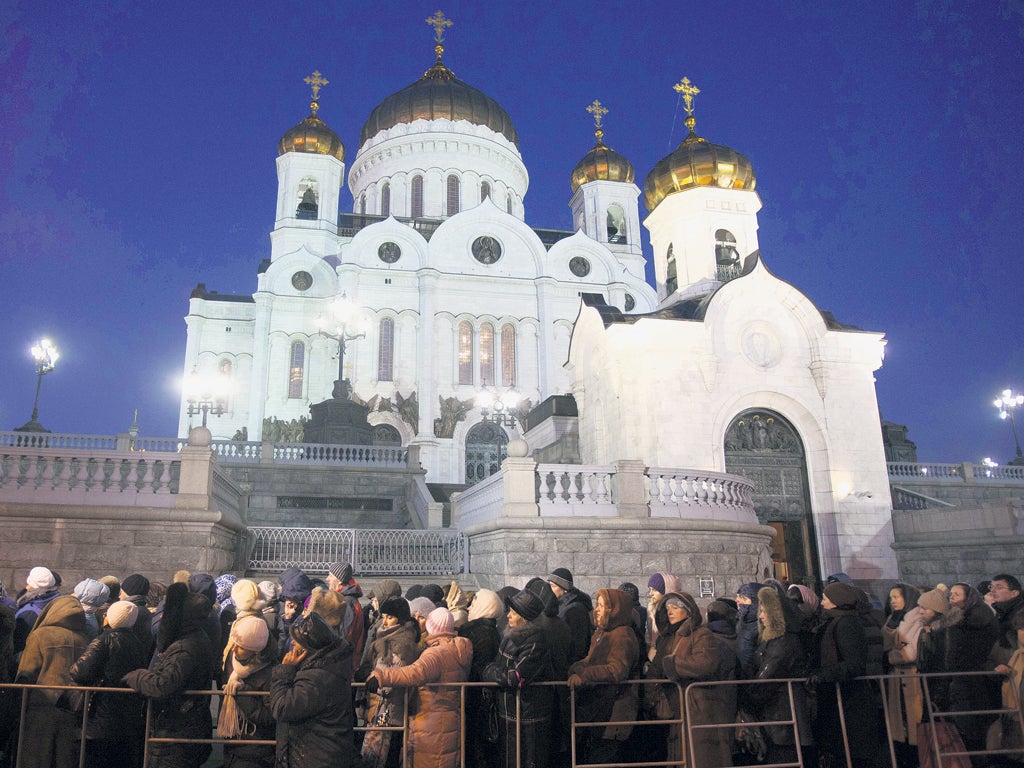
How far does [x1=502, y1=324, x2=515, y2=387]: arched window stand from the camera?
108 feet

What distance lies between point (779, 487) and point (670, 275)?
712 cm

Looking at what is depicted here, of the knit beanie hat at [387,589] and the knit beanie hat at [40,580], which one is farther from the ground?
the knit beanie hat at [40,580]

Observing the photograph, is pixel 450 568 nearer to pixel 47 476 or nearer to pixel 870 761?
pixel 47 476

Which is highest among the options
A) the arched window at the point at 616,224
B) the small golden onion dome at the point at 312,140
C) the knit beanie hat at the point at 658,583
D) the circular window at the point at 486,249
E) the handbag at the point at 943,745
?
the small golden onion dome at the point at 312,140

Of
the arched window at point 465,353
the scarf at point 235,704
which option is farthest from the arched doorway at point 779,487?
the arched window at point 465,353

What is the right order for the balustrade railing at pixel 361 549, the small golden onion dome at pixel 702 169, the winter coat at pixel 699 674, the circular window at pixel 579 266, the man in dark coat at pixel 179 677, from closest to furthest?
the man in dark coat at pixel 179 677
the winter coat at pixel 699 674
the balustrade railing at pixel 361 549
the small golden onion dome at pixel 702 169
the circular window at pixel 579 266

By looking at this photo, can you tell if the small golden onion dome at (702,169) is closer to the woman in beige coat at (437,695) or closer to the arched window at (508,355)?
the arched window at (508,355)

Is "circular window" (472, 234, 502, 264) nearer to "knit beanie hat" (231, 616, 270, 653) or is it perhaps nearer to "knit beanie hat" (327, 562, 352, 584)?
"knit beanie hat" (327, 562, 352, 584)

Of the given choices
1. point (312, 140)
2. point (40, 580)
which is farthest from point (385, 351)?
point (40, 580)

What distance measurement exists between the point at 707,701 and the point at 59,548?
8958mm

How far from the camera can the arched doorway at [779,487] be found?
1542 centimetres

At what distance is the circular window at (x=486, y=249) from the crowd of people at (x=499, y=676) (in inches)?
1171

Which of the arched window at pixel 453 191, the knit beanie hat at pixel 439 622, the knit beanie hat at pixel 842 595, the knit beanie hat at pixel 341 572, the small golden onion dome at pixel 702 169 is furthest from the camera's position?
the arched window at pixel 453 191

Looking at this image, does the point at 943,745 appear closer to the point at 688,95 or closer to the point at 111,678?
the point at 111,678
